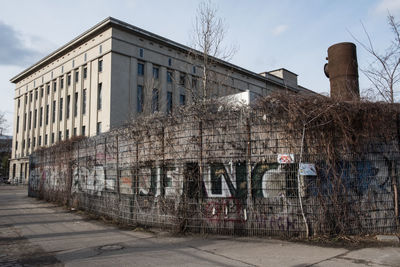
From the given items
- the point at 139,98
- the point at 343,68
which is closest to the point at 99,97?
the point at 139,98

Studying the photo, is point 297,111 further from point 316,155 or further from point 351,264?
point 351,264

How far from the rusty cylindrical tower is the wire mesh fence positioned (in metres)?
3.84

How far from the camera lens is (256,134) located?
7895 millimetres

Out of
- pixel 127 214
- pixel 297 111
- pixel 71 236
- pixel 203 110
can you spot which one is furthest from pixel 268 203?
pixel 71 236

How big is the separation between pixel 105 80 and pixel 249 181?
99.5 feet

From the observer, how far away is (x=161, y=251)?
253 inches

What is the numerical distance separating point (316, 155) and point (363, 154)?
1.18 metres

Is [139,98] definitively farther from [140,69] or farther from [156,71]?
[156,71]

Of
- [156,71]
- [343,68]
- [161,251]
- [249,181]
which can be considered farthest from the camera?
[156,71]

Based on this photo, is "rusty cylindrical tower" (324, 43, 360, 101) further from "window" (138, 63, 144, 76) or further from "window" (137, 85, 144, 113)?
"window" (138, 63, 144, 76)

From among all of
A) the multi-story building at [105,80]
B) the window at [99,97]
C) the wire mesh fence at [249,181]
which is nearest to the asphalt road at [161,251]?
the wire mesh fence at [249,181]

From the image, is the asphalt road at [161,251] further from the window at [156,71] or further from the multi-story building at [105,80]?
the window at [156,71]

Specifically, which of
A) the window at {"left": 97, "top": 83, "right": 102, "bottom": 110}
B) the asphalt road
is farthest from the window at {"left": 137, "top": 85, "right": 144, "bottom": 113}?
the asphalt road

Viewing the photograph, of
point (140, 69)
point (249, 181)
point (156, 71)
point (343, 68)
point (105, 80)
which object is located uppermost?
point (156, 71)
